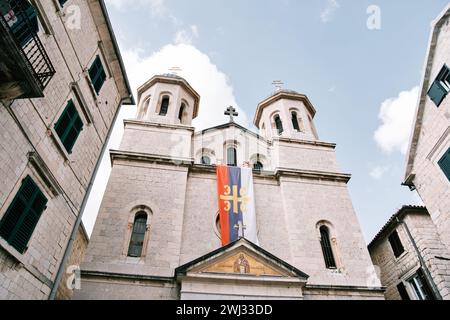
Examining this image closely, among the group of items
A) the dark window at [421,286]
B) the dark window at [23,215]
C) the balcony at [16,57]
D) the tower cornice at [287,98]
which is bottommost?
the dark window at [23,215]

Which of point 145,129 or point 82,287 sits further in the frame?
point 145,129

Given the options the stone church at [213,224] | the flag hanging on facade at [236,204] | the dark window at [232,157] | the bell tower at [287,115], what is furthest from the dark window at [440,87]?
the dark window at [232,157]

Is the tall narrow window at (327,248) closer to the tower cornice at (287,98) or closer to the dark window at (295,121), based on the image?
the dark window at (295,121)

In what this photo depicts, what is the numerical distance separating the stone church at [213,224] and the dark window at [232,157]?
6 centimetres

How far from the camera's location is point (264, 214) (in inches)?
534

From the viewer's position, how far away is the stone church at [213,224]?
10.3 meters

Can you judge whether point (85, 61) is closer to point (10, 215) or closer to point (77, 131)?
point (77, 131)

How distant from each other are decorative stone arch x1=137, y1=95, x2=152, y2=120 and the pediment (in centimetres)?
1093

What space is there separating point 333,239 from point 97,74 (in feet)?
37.3

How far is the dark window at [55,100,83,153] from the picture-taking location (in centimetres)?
838

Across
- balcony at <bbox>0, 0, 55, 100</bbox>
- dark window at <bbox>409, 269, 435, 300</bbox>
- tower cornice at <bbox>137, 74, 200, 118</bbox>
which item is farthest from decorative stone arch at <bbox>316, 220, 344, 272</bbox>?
tower cornice at <bbox>137, 74, 200, 118</bbox>
